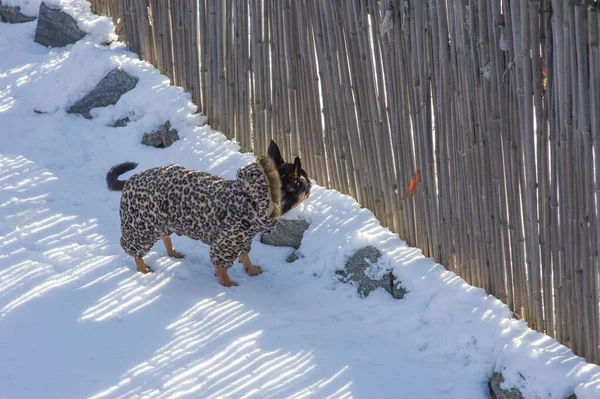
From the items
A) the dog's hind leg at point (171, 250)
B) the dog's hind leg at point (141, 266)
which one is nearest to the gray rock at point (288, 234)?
the dog's hind leg at point (171, 250)

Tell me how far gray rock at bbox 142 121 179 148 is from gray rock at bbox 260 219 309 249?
5.32ft

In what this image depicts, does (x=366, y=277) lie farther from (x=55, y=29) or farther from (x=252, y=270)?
(x=55, y=29)

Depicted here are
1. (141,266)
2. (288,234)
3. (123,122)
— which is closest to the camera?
(141,266)

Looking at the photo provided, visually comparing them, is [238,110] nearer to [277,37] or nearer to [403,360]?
[277,37]

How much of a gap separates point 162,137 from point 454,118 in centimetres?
317

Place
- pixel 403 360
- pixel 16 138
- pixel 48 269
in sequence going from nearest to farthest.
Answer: pixel 403 360 < pixel 48 269 < pixel 16 138

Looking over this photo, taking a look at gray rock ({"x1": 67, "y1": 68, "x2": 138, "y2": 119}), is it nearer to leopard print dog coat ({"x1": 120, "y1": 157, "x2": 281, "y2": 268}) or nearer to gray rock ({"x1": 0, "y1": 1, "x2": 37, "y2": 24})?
gray rock ({"x1": 0, "y1": 1, "x2": 37, "y2": 24})

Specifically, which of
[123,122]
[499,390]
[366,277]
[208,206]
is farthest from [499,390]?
[123,122]

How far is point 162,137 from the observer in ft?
21.4

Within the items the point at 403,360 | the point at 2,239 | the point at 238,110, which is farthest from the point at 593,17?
the point at 2,239

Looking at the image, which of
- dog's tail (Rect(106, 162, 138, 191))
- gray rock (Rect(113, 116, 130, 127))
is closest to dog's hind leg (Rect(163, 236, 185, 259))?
dog's tail (Rect(106, 162, 138, 191))

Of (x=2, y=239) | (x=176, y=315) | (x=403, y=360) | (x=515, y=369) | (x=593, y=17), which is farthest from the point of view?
(x=2, y=239)

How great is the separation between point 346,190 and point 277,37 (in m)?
1.37

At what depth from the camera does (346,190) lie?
17.9ft
